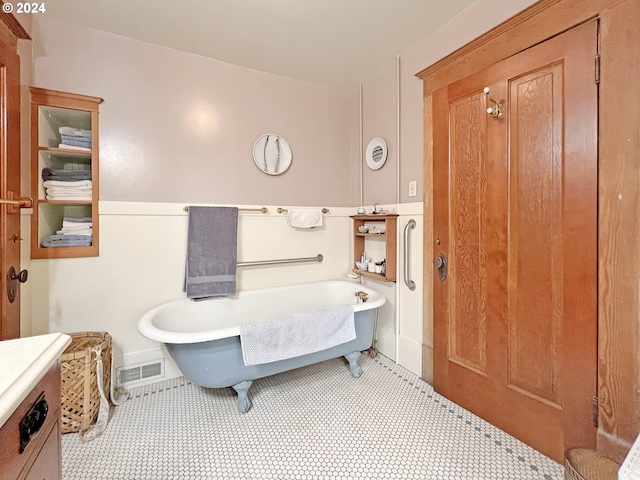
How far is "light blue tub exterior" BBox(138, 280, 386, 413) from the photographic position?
59.2 inches

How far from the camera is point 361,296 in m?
2.21

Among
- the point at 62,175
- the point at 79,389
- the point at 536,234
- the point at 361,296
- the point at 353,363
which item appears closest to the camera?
the point at 536,234

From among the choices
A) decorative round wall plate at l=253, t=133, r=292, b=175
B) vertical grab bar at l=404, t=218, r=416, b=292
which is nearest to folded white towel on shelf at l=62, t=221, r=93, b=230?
decorative round wall plate at l=253, t=133, r=292, b=175

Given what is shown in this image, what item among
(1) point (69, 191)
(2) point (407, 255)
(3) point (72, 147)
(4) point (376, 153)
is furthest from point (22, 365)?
(4) point (376, 153)

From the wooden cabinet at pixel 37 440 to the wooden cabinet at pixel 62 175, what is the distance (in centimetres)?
134

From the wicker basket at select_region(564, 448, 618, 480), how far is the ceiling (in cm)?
224

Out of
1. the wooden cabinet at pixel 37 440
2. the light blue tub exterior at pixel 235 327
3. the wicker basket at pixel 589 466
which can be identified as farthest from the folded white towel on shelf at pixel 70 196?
the wicker basket at pixel 589 466

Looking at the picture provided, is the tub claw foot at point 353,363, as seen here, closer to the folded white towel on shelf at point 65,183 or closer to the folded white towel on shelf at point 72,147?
the folded white towel on shelf at point 65,183

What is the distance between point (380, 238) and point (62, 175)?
2.25m

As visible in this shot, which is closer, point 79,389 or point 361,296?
point 79,389

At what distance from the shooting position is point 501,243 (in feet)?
4.86

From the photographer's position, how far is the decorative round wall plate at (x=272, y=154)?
7.63 ft

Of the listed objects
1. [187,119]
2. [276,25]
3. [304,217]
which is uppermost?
[276,25]

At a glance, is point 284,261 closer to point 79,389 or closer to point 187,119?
point 187,119
